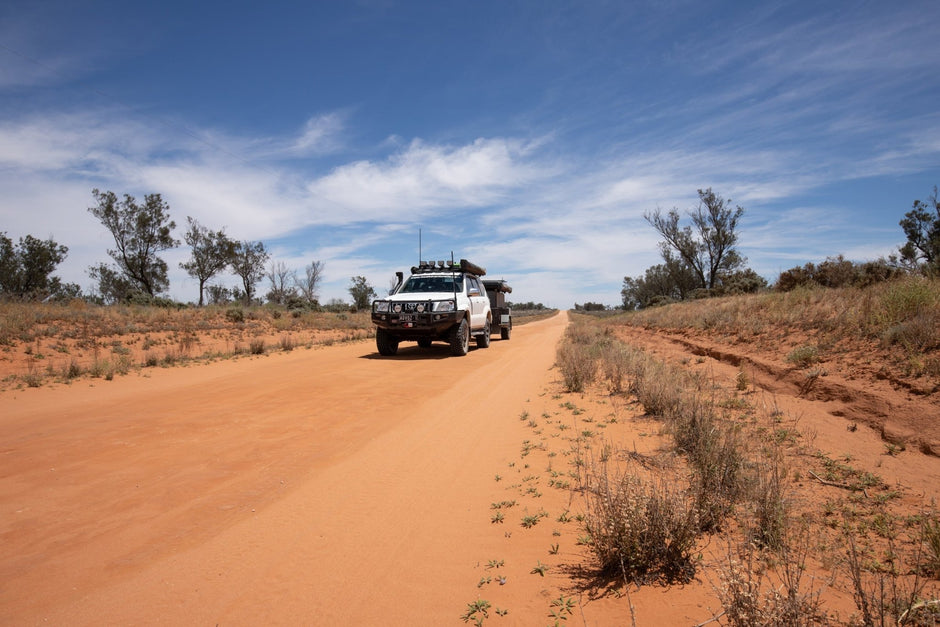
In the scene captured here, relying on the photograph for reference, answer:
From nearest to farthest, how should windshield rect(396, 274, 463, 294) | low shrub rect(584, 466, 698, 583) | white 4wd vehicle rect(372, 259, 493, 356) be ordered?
low shrub rect(584, 466, 698, 583) → white 4wd vehicle rect(372, 259, 493, 356) → windshield rect(396, 274, 463, 294)

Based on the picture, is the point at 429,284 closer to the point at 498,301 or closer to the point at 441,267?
the point at 441,267

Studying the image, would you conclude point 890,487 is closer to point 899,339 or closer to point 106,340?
point 899,339

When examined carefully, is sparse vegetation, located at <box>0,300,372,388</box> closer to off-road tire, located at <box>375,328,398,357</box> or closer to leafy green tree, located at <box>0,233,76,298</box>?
off-road tire, located at <box>375,328,398,357</box>

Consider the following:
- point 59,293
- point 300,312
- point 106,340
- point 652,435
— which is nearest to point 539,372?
point 652,435

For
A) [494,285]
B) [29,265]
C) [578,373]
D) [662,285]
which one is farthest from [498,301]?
[662,285]

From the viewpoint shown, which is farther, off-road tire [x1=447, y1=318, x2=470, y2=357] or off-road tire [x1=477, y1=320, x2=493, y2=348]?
off-road tire [x1=477, y1=320, x2=493, y2=348]

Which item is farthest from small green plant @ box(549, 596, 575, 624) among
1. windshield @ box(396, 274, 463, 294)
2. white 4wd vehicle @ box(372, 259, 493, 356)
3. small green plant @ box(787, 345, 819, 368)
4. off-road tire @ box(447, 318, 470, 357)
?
windshield @ box(396, 274, 463, 294)

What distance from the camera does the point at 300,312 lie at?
99.9 feet

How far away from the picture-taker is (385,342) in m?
12.8

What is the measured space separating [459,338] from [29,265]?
42.7 meters

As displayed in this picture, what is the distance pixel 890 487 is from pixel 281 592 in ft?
15.4

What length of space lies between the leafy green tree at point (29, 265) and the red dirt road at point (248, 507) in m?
40.1

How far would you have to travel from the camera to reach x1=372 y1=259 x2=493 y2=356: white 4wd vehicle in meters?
12.1

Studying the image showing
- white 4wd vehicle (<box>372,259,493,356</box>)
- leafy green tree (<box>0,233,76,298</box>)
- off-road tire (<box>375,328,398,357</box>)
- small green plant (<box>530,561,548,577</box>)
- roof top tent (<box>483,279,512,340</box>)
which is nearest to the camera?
small green plant (<box>530,561,548,577</box>)
